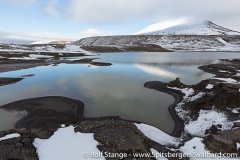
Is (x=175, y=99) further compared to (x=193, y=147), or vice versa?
(x=175, y=99)

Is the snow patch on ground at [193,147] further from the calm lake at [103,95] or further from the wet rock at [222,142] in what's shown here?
the calm lake at [103,95]

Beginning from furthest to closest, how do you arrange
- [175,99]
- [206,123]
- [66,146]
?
[175,99] < [206,123] < [66,146]

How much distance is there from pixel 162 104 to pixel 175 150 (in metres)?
13.7

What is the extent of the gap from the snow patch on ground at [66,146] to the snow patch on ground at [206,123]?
400 inches

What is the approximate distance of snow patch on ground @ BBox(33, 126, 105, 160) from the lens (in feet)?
44.3

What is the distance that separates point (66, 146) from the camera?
14523 mm

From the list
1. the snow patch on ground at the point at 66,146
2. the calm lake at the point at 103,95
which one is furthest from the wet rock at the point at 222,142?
the snow patch on ground at the point at 66,146

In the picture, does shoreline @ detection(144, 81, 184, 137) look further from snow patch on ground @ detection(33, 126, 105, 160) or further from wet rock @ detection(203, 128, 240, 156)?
snow patch on ground @ detection(33, 126, 105, 160)

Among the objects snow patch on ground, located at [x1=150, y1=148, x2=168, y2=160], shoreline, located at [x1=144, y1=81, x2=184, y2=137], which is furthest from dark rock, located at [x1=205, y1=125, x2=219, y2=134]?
snow patch on ground, located at [x1=150, y1=148, x2=168, y2=160]

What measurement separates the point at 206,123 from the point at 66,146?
1347cm

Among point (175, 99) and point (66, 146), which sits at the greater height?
point (66, 146)

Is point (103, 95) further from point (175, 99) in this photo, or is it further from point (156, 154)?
point (156, 154)

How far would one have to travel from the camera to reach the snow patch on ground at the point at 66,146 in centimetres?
1352

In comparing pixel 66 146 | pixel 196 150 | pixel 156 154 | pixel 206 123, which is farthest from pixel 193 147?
pixel 66 146
